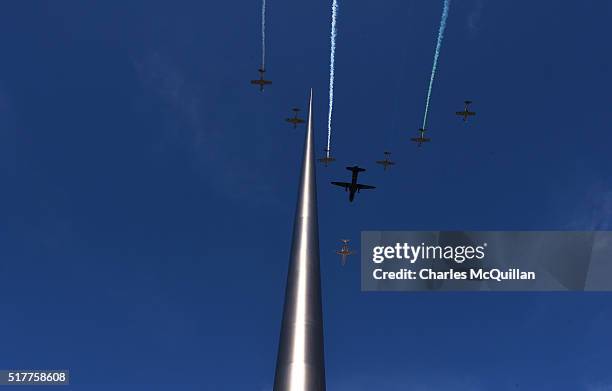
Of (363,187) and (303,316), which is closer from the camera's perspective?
(303,316)

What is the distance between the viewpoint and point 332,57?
70.2 m

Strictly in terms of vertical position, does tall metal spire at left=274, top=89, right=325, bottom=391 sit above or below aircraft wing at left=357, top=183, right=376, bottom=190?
below

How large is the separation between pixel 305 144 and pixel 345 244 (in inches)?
3951

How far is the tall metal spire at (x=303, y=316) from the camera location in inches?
957

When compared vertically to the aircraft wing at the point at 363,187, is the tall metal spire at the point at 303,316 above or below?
below

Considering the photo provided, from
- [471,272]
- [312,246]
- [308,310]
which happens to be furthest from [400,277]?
[308,310]

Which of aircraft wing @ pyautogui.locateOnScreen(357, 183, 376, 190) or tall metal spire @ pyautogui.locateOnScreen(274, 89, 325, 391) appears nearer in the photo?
tall metal spire @ pyautogui.locateOnScreen(274, 89, 325, 391)

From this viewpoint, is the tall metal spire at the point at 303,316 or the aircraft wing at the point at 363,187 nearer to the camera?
the tall metal spire at the point at 303,316

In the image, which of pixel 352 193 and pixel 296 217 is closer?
pixel 296 217

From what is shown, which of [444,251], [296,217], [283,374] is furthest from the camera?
[444,251]

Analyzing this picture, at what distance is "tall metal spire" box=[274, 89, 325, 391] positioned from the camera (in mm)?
24297

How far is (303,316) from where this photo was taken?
87.9ft

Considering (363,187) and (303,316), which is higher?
(363,187)

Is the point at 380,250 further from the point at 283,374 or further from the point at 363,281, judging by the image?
the point at 283,374
